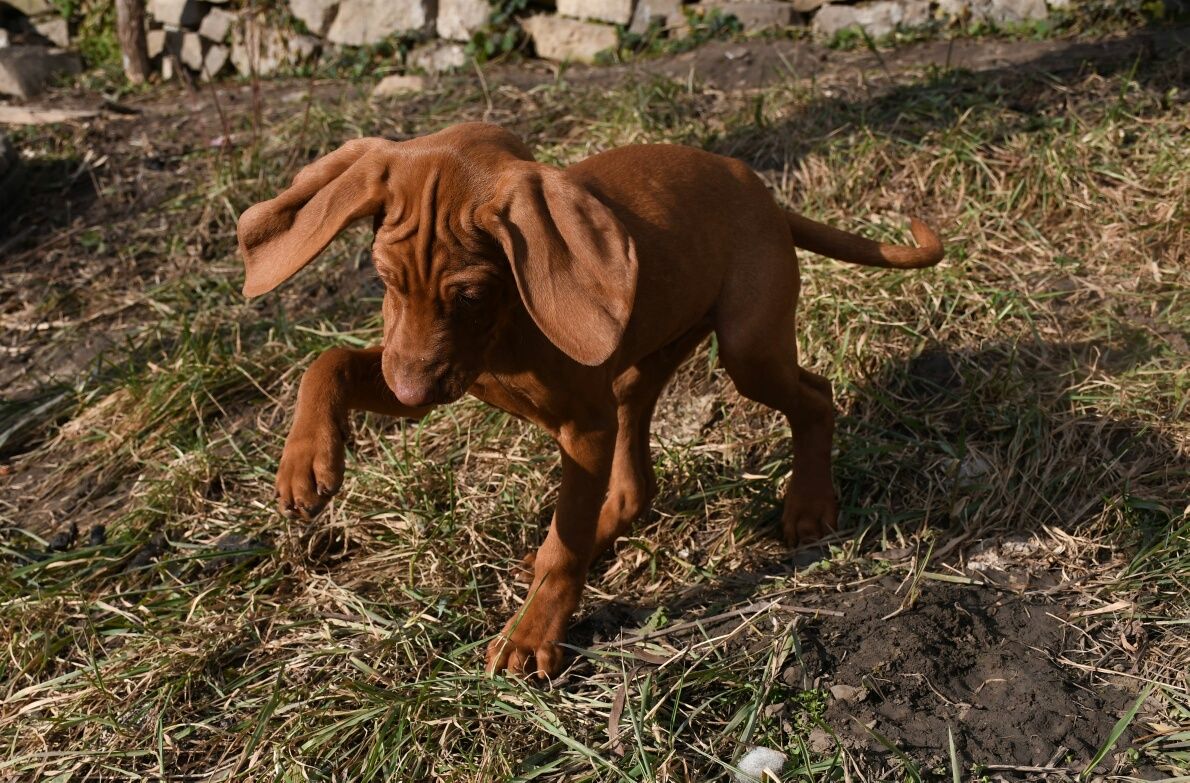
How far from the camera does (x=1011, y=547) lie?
3963 mm

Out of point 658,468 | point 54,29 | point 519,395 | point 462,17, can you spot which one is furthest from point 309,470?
point 54,29

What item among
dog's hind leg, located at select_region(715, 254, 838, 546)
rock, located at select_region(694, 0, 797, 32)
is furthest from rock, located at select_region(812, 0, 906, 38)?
dog's hind leg, located at select_region(715, 254, 838, 546)

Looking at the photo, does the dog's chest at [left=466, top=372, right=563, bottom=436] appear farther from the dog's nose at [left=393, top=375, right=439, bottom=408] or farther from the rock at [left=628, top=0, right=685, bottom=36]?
the rock at [left=628, top=0, right=685, bottom=36]

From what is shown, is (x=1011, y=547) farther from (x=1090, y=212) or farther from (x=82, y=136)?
(x=82, y=136)

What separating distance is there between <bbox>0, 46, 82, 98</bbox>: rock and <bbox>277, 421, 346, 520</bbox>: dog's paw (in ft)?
21.6

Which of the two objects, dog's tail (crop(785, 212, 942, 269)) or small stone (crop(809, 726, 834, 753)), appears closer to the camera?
small stone (crop(809, 726, 834, 753))

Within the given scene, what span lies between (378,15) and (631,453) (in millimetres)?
5386

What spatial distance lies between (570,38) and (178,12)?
9.68 feet

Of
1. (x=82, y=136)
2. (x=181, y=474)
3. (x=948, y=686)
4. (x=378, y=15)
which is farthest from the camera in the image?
(x=378, y=15)

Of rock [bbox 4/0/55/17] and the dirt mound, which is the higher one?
rock [bbox 4/0/55/17]

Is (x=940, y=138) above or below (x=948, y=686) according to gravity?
above

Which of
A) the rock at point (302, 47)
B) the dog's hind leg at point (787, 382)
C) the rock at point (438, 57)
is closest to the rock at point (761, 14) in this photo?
the rock at point (438, 57)

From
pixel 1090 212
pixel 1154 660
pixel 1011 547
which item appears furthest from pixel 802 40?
pixel 1154 660

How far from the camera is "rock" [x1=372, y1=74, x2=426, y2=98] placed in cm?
741
